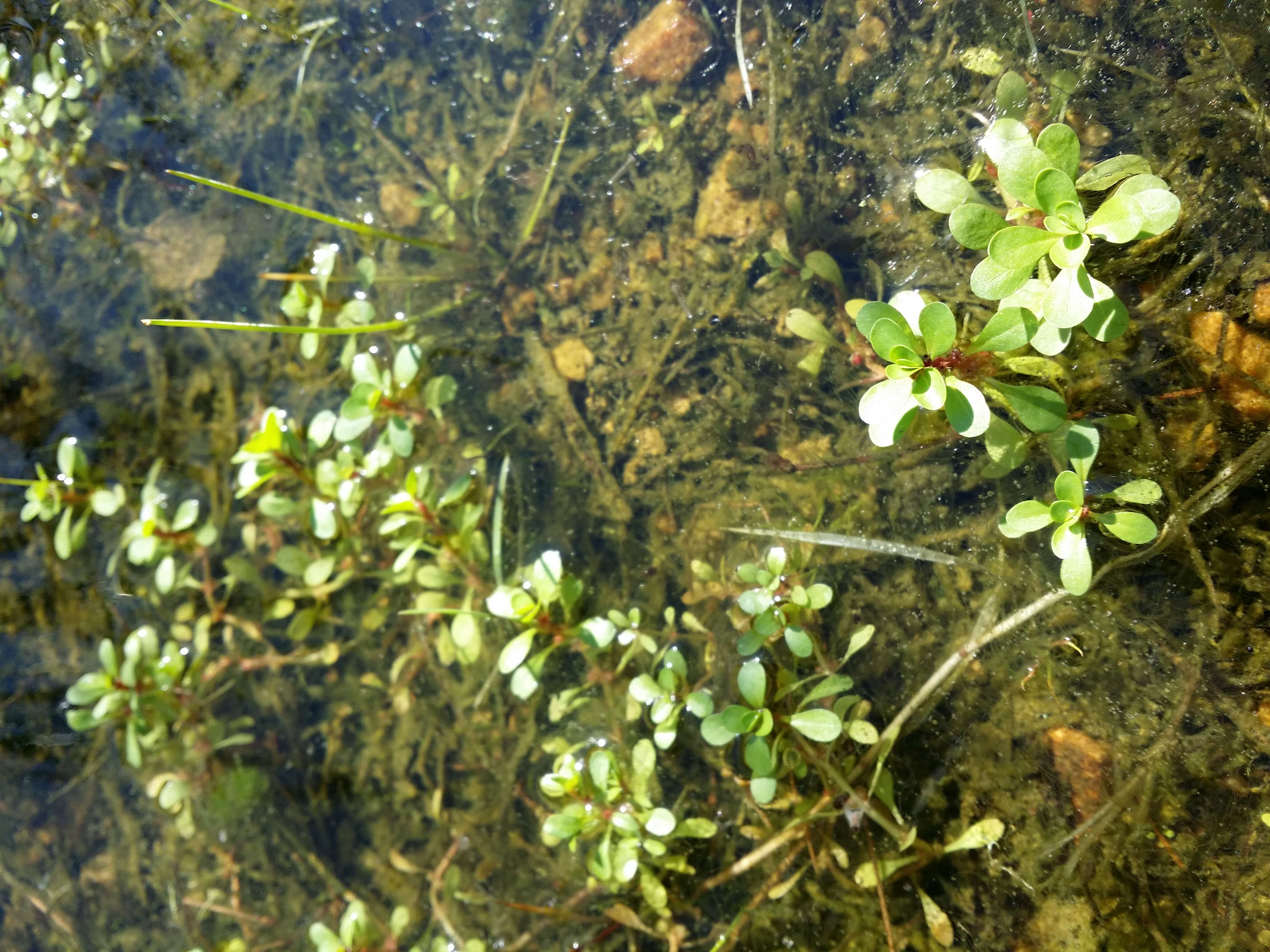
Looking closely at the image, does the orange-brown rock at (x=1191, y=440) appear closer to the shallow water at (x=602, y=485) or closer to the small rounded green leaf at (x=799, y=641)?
the shallow water at (x=602, y=485)

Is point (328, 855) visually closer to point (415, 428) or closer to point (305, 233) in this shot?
point (415, 428)

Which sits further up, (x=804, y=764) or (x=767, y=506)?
(x=767, y=506)

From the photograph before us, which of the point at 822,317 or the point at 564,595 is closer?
the point at 822,317

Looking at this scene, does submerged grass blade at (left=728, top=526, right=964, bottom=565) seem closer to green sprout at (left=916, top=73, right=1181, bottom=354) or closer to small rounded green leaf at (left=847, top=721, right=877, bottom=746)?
small rounded green leaf at (left=847, top=721, right=877, bottom=746)

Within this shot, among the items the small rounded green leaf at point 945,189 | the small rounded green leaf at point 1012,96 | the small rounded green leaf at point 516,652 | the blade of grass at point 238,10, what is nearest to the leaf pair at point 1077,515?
the small rounded green leaf at point 945,189

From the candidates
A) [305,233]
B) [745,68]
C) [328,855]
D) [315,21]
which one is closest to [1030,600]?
[745,68]

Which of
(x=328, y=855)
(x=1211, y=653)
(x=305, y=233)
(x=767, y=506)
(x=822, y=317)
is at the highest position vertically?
(x=305, y=233)
